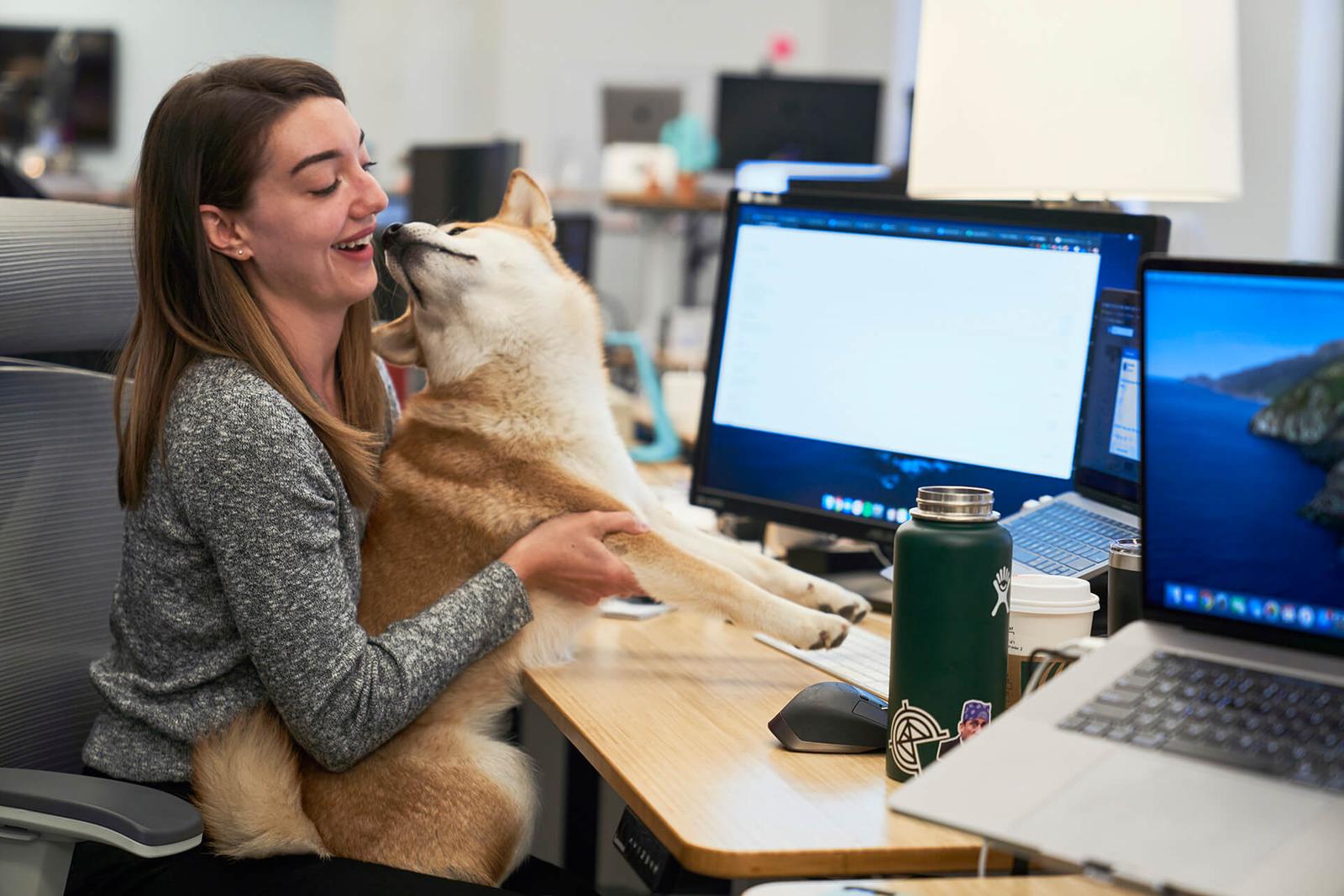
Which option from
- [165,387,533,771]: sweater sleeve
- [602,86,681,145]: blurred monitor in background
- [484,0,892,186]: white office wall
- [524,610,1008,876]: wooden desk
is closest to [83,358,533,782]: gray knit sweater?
[165,387,533,771]: sweater sleeve

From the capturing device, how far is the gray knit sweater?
1118 mm

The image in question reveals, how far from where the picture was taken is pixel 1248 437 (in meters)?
0.81

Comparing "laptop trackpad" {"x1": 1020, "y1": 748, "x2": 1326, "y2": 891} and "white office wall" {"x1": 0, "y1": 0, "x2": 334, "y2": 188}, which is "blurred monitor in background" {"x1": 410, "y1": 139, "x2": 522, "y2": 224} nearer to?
"laptop trackpad" {"x1": 1020, "y1": 748, "x2": 1326, "y2": 891}

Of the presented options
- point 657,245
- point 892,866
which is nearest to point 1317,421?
point 892,866

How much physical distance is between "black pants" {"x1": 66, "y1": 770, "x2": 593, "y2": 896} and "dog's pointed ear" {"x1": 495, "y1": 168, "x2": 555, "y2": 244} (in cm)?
76

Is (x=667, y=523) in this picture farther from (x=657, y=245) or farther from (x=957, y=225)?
(x=657, y=245)

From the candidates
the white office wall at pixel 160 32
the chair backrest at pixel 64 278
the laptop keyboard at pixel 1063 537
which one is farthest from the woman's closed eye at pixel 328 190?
the white office wall at pixel 160 32

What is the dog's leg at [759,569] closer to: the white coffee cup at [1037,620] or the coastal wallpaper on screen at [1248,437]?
the white coffee cup at [1037,620]

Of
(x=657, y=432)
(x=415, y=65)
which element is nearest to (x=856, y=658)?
(x=657, y=432)

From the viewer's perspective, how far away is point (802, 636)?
128 cm

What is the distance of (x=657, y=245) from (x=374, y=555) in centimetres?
447

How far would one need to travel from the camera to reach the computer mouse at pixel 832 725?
104 cm

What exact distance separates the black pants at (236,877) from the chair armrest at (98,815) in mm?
116

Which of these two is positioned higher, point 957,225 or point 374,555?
point 957,225
